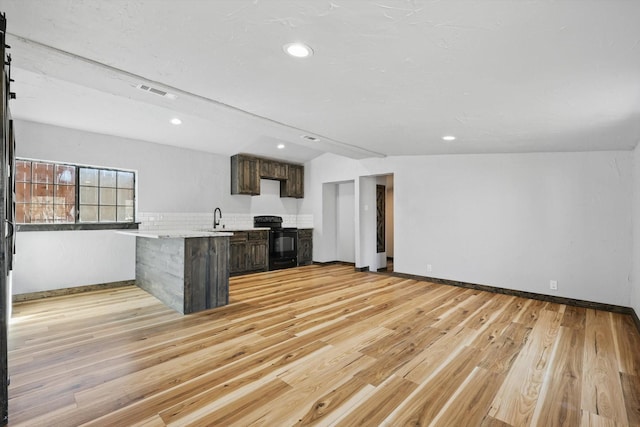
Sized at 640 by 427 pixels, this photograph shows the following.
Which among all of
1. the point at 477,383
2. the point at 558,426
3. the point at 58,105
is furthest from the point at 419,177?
the point at 58,105

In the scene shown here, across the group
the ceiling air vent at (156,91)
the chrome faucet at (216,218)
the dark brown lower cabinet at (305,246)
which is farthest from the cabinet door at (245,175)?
the ceiling air vent at (156,91)

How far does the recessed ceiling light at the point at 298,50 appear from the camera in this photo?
1.94m

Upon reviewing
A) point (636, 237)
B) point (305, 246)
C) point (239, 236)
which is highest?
point (636, 237)

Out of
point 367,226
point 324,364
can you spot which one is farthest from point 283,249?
point 324,364

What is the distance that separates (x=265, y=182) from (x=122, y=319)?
4.60m

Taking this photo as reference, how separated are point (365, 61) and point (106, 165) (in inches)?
200

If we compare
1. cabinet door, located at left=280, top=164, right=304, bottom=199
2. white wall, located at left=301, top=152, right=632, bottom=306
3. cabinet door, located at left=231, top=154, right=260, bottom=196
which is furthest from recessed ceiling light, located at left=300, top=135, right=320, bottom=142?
cabinet door, located at left=280, top=164, right=304, bottom=199

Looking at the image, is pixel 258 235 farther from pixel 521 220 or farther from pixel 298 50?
pixel 298 50

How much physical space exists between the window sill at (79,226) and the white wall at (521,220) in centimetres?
490

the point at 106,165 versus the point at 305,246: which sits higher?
the point at 106,165

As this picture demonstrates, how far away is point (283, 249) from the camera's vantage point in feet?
24.1

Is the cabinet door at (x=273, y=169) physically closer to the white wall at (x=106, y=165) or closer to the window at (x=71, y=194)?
the white wall at (x=106, y=165)

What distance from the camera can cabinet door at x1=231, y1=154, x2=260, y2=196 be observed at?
685 cm

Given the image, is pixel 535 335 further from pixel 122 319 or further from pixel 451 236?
pixel 122 319
